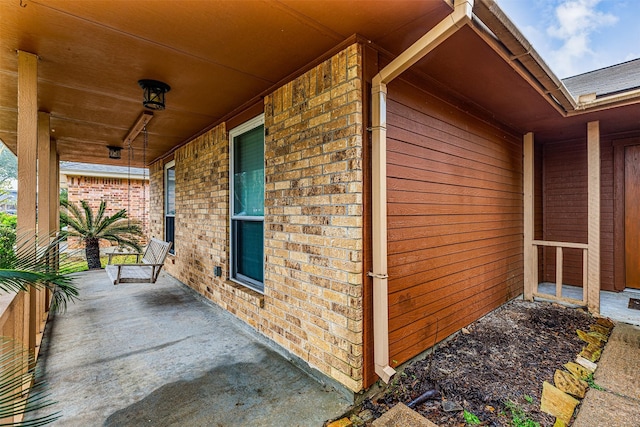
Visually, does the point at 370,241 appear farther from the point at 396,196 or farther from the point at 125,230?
the point at 125,230

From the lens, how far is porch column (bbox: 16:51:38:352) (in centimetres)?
223

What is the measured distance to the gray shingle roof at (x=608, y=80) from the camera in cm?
343

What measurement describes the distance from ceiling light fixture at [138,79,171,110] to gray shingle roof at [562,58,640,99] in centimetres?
460

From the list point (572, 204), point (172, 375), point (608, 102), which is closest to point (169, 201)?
point (172, 375)

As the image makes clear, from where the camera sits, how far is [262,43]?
2129 mm

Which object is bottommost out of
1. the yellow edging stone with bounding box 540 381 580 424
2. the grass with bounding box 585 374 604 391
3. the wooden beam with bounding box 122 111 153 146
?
the yellow edging stone with bounding box 540 381 580 424

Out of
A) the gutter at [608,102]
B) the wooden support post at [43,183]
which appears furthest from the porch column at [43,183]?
the gutter at [608,102]

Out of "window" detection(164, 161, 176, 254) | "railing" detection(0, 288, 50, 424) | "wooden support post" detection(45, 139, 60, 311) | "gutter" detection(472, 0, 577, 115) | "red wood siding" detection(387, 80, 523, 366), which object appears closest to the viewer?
"railing" detection(0, 288, 50, 424)

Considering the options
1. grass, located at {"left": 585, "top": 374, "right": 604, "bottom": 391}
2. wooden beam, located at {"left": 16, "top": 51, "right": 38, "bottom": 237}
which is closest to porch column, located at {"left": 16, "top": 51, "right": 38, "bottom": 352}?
wooden beam, located at {"left": 16, "top": 51, "right": 38, "bottom": 237}

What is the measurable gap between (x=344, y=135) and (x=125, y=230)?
23.3ft

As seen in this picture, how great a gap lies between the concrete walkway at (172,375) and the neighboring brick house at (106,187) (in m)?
5.98

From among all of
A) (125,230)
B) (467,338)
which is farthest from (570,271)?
(125,230)

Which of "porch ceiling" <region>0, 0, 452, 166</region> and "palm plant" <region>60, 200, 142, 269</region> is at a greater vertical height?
"porch ceiling" <region>0, 0, 452, 166</region>

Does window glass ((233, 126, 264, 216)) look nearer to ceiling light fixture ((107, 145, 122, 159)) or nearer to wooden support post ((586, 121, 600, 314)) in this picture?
ceiling light fixture ((107, 145, 122, 159))
